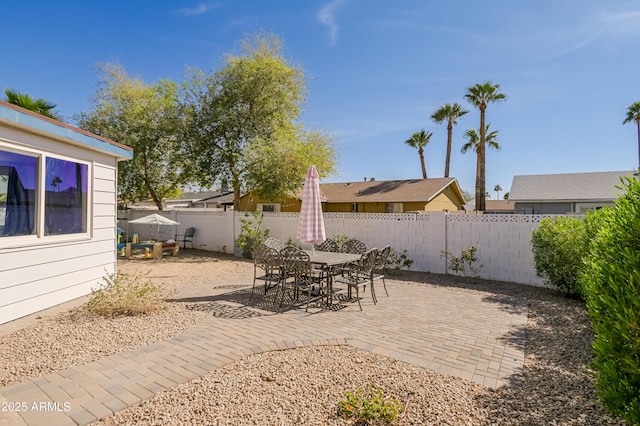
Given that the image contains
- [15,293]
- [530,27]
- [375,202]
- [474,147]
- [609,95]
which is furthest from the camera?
[474,147]

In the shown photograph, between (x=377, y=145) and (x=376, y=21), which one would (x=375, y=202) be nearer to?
(x=377, y=145)

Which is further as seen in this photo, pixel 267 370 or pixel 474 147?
pixel 474 147

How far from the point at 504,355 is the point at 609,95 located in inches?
464

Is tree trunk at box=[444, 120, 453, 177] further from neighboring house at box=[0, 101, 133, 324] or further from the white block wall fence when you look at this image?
neighboring house at box=[0, 101, 133, 324]

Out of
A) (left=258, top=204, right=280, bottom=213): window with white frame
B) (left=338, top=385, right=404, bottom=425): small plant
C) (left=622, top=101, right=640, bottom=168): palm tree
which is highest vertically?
(left=622, top=101, right=640, bottom=168): palm tree

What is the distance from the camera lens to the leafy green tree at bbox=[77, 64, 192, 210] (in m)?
17.5

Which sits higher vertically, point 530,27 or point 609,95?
point 530,27

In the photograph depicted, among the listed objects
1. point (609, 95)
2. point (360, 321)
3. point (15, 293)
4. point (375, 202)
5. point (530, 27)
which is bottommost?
point (360, 321)

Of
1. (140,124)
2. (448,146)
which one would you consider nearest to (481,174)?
(448,146)

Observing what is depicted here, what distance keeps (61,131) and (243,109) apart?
11907 millimetres

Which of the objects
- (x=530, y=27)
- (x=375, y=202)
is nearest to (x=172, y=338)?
(x=530, y=27)

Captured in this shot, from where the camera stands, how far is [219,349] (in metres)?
3.87

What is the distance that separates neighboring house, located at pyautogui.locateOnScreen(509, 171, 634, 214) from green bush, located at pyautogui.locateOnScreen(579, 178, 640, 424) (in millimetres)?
23205

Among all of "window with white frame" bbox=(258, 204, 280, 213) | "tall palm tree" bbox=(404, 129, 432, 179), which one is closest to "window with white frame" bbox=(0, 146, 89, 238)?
"window with white frame" bbox=(258, 204, 280, 213)
